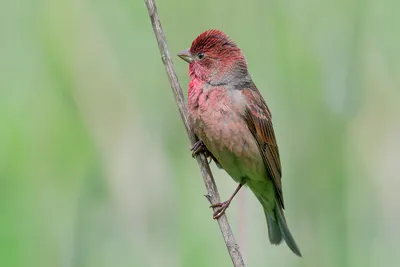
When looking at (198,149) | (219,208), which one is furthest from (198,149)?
(219,208)

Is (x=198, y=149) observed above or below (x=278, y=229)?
above

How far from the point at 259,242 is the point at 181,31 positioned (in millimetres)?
1452

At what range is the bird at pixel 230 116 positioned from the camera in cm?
409

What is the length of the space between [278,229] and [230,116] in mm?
853

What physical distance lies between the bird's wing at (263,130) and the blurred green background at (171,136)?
0.25ft

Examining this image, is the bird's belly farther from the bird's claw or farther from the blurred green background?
the blurred green background

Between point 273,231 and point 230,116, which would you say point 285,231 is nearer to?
point 273,231

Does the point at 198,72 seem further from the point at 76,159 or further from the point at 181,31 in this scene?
the point at 76,159

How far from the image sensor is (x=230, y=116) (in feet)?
13.6

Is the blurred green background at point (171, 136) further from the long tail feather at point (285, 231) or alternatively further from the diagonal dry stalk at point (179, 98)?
the diagonal dry stalk at point (179, 98)

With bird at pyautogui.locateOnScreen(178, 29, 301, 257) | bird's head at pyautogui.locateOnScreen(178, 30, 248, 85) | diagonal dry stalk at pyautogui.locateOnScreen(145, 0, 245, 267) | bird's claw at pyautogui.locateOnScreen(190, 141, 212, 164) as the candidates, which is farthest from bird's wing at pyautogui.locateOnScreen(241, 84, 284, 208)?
diagonal dry stalk at pyautogui.locateOnScreen(145, 0, 245, 267)

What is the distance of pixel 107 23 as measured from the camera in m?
4.48

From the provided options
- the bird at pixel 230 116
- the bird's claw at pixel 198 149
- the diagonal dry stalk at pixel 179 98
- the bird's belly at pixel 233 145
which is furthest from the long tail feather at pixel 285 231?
the diagonal dry stalk at pixel 179 98

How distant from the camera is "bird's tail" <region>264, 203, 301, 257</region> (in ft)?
13.9
